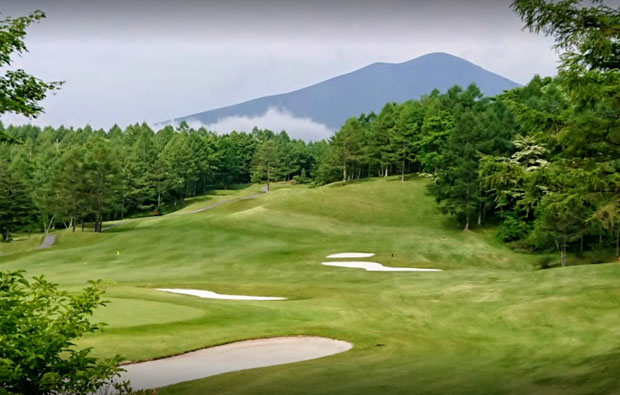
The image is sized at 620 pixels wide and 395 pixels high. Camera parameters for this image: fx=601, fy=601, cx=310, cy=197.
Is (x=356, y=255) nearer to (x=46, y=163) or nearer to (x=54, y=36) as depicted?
(x=54, y=36)

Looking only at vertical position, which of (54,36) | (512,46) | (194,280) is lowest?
(194,280)

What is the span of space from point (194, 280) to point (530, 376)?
84.8 feet

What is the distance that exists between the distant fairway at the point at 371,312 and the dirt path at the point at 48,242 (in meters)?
5.81

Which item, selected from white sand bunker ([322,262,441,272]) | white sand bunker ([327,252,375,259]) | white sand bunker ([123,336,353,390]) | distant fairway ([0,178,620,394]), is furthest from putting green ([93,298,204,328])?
white sand bunker ([327,252,375,259])

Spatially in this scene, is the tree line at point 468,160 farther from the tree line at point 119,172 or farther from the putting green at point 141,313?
the putting green at point 141,313

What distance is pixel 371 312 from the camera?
2288 cm

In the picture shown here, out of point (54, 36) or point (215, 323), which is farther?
point (215, 323)

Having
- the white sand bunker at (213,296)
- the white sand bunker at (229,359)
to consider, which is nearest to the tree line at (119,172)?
the white sand bunker at (213,296)

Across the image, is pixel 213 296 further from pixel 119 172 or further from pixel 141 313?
pixel 119 172

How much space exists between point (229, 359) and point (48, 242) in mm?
50782

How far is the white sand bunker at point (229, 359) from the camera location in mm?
13969

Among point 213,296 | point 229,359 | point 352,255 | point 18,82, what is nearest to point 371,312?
point 229,359

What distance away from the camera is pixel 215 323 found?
19609mm

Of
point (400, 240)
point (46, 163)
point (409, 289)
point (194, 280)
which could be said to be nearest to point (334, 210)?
point (400, 240)
